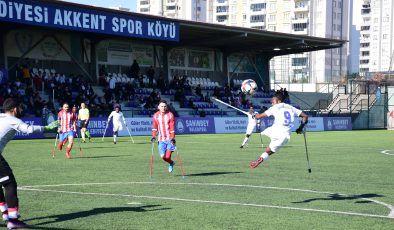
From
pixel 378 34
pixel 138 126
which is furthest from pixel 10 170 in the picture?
pixel 378 34

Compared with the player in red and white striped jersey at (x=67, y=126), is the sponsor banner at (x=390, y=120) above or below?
below

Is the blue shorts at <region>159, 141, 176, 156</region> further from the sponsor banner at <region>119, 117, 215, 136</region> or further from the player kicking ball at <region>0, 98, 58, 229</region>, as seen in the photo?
the sponsor banner at <region>119, 117, 215, 136</region>

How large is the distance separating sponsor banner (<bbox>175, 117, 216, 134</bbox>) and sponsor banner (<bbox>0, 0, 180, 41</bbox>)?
6460 millimetres

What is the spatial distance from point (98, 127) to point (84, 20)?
7509 mm

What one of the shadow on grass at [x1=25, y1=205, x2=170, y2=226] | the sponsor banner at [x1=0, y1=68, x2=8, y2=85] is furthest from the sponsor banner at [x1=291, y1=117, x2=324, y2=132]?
the shadow on grass at [x1=25, y1=205, x2=170, y2=226]

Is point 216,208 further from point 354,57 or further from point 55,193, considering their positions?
point 354,57

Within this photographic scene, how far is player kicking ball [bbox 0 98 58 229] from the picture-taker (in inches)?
360

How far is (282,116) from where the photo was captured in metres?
13.6

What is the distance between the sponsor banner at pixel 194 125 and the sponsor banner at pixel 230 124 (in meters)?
0.52

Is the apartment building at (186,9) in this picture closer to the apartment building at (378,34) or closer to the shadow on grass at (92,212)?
the apartment building at (378,34)

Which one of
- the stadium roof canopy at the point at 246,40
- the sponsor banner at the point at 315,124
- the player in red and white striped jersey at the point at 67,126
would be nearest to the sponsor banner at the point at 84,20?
the stadium roof canopy at the point at 246,40

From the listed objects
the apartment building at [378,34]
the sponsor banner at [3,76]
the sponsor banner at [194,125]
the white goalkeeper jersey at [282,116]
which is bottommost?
the sponsor banner at [194,125]

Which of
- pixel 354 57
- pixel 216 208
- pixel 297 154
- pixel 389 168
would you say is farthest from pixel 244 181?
pixel 354 57

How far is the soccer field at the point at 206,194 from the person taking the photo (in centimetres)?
980
